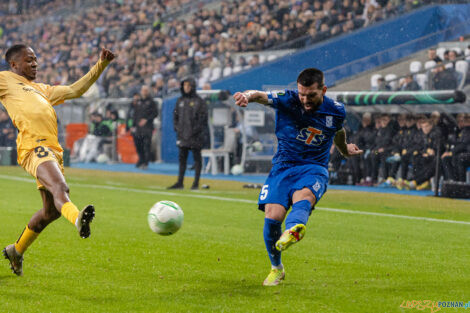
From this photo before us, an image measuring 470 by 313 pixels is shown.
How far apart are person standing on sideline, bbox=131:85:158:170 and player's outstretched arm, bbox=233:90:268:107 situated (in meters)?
16.7

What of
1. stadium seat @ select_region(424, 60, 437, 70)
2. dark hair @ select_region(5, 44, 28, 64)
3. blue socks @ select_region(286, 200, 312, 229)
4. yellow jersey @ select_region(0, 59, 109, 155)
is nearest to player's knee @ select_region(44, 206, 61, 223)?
yellow jersey @ select_region(0, 59, 109, 155)

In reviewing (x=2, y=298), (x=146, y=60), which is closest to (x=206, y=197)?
(x=2, y=298)

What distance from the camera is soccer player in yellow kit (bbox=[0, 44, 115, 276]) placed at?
20.8ft

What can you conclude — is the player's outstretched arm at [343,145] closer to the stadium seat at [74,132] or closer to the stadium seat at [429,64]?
the stadium seat at [429,64]

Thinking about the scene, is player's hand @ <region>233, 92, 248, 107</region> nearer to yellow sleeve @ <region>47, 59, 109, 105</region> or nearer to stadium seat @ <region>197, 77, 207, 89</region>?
yellow sleeve @ <region>47, 59, 109, 105</region>

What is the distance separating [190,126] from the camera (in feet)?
55.2

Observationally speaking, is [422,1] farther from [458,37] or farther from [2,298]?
[2,298]

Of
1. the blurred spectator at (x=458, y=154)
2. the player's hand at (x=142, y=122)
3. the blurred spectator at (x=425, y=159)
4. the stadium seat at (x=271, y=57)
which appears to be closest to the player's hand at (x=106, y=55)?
the blurred spectator at (x=458, y=154)

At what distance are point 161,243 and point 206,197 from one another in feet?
20.7

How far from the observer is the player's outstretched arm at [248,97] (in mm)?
5885

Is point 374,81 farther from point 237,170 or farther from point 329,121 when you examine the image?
point 329,121

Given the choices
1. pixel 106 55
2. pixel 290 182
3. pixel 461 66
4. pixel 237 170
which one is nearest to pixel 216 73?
pixel 237 170

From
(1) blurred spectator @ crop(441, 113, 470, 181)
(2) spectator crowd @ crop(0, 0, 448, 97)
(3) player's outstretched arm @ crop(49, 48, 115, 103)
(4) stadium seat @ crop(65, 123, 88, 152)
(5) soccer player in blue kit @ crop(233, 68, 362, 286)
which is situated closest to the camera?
(5) soccer player in blue kit @ crop(233, 68, 362, 286)

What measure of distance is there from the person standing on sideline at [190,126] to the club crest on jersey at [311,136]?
397 inches
